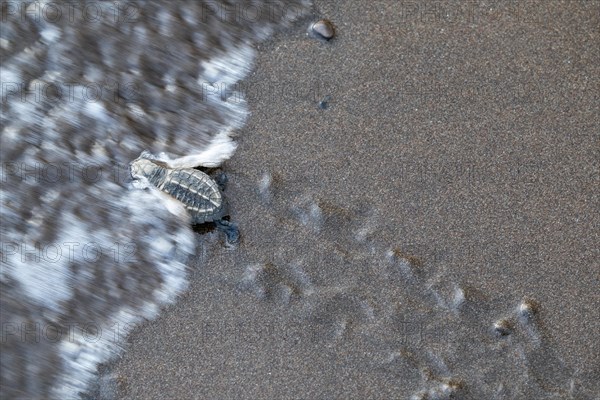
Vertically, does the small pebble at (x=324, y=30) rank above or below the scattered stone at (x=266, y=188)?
above

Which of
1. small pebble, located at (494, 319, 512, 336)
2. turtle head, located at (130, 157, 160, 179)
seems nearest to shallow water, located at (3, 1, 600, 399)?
small pebble, located at (494, 319, 512, 336)

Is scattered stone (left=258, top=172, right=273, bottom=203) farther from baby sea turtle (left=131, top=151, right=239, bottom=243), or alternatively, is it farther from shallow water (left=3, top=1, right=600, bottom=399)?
baby sea turtle (left=131, top=151, right=239, bottom=243)

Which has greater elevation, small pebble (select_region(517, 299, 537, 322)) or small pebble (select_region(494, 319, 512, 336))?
small pebble (select_region(517, 299, 537, 322))

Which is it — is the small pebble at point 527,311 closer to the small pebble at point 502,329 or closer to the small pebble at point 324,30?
the small pebble at point 502,329

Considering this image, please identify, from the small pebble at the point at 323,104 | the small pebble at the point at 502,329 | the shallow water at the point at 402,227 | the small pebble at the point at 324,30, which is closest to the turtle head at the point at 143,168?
the shallow water at the point at 402,227

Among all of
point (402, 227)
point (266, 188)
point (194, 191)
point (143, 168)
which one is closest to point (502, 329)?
point (402, 227)

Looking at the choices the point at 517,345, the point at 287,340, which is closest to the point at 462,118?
the point at 517,345
